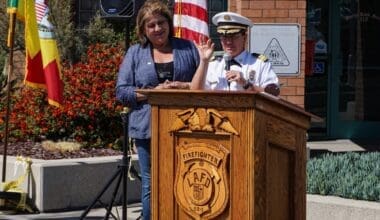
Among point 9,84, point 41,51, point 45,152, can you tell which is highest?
point 41,51

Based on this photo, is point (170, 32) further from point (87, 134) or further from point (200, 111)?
point (87, 134)

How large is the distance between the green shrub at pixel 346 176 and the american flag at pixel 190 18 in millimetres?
1632

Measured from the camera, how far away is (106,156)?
923 cm

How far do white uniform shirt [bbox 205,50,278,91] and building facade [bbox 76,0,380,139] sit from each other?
26.4ft

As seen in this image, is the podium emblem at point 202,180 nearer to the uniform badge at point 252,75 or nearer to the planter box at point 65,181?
the uniform badge at point 252,75

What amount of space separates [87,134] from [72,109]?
0.39 m

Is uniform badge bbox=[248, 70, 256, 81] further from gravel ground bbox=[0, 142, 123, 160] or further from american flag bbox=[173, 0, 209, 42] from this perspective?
gravel ground bbox=[0, 142, 123, 160]

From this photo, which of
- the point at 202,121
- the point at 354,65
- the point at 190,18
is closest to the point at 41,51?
the point at 190,18

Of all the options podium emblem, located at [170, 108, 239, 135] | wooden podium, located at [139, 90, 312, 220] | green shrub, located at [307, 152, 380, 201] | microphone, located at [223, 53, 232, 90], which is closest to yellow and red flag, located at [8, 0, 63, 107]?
green shrub, located at [307, 152, 380, 201]

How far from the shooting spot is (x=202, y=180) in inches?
165

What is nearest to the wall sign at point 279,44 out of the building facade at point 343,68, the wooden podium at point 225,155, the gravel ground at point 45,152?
the gravel ground at point 45,152

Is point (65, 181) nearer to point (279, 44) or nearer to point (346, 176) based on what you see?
point (346, 176)

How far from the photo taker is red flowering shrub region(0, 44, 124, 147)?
31.9ft

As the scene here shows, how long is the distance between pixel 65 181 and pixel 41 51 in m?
1.35
